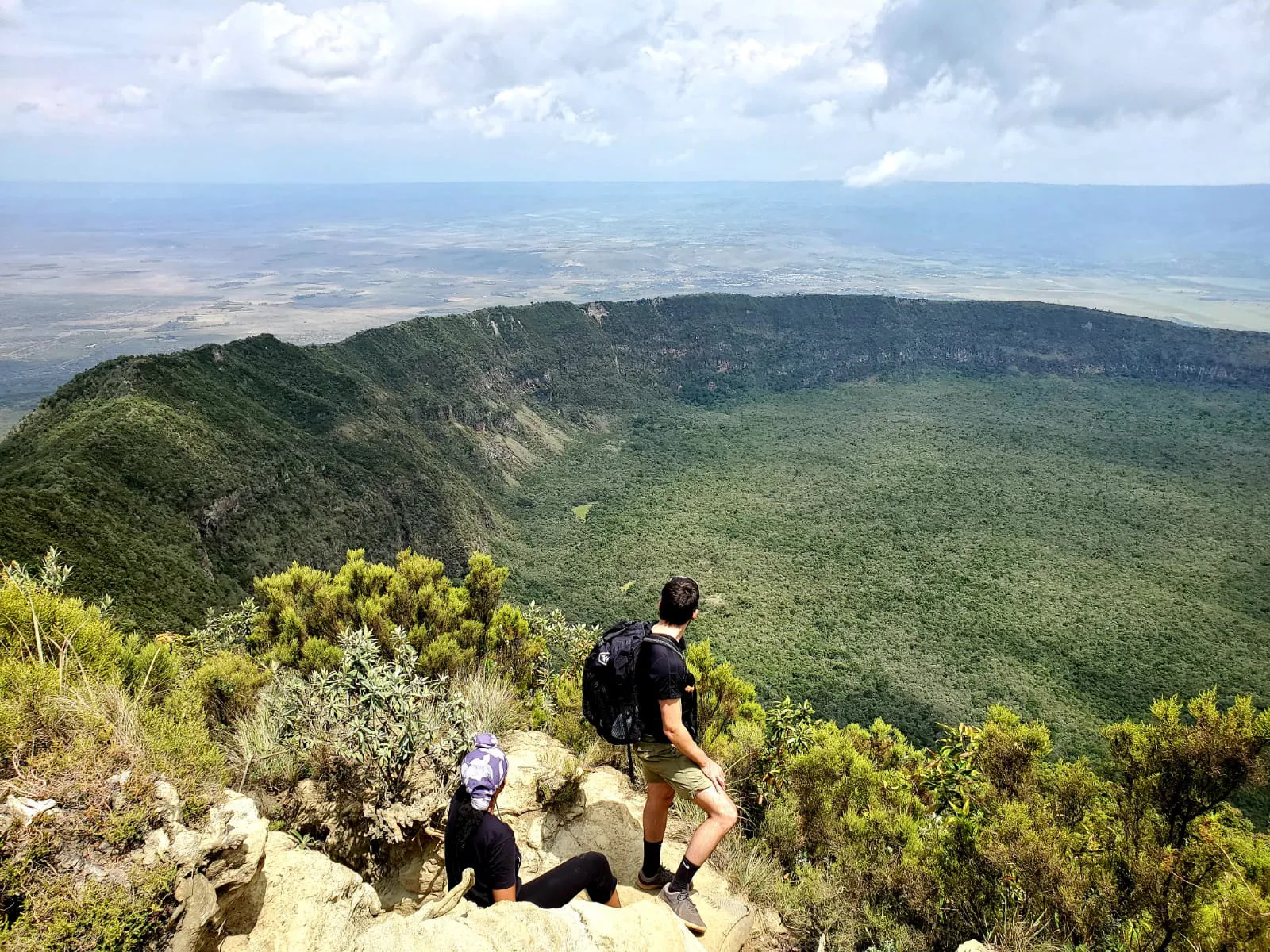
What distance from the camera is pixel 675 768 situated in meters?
5.50

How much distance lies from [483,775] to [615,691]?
1.23m

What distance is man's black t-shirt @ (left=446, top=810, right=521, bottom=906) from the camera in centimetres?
448

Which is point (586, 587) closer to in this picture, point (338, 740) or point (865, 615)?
point (865, 615)

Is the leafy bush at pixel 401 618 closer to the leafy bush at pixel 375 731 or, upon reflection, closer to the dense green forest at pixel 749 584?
the dense green forest at pixel 749 584

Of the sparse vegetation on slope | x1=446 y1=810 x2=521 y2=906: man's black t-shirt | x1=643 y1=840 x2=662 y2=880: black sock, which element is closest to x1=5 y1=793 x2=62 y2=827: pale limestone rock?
the sparse vegetation on slope

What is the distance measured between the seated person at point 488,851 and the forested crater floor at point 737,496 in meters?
23.8

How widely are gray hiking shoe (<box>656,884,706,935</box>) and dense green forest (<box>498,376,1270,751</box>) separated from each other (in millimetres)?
26099

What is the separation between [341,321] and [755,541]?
180 m

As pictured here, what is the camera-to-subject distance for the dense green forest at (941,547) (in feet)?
109

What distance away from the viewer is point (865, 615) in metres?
39.5

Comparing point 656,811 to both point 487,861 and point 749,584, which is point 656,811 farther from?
point 749,584

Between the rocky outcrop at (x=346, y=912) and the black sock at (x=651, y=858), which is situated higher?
the rocky outcrop at (x=346, y=912)

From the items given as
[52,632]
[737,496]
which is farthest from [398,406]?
[52,632]

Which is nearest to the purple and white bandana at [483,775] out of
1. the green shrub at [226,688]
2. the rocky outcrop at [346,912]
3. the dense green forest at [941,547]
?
the rocky outcrop at [346,912]
